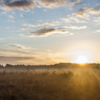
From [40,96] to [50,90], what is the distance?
7.46 ft

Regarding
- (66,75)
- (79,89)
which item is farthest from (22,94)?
(66,75)

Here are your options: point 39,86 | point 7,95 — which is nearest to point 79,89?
point 39,86

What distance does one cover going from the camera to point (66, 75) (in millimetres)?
23906

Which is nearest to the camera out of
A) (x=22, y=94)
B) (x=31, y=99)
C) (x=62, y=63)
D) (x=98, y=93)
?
(x=31, y=99)

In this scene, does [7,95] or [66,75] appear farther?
[66,75]

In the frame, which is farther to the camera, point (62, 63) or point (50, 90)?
point (62, 63)

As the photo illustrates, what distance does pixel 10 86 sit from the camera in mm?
16578

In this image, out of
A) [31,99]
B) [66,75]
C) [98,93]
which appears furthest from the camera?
[66,75]

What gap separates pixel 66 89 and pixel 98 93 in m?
2.93

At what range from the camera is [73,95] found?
1406cm

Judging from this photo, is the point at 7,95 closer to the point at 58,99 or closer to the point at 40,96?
the point at 40,96

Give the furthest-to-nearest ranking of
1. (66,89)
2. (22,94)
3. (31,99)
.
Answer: (66,89) → (22,94) → (31,99)

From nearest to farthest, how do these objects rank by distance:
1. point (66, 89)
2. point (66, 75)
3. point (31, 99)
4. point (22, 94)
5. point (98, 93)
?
point (31, 99) → point (22, 94) → point (98, 93) → point (66, 89) → point (66, 75)

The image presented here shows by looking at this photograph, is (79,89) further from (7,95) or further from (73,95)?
(7,95)
